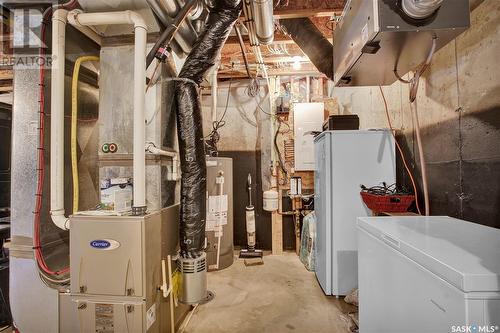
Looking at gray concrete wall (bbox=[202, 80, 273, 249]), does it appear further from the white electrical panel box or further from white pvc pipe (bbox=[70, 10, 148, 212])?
white pvc pipe (bbox=[70, 10, 148, 212])

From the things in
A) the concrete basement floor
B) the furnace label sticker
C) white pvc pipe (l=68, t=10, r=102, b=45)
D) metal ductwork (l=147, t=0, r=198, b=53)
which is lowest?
the concrete basement floor

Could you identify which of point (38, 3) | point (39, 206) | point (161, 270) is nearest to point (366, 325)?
point (161, 270)

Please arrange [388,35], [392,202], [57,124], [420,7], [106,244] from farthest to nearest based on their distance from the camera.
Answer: [392,202] → [57,124] → [106,244] → [388,35] → [420,7]

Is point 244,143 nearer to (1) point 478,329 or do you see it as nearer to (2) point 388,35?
(2) point 388,35

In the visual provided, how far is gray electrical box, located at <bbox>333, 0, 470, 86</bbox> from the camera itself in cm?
121

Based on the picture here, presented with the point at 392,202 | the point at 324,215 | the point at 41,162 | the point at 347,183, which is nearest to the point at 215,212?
the point at 324,215

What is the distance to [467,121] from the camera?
4.74 feet

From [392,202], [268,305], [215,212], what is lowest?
[268,305]

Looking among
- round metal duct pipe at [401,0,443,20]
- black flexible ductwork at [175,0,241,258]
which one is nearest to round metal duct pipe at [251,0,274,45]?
black flexible ductwork at [175,0,241,258]

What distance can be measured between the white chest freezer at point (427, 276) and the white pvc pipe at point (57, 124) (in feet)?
6.16

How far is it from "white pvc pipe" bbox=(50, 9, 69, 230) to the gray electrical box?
1.92 metres

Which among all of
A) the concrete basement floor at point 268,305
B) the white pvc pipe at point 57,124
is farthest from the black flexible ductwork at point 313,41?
the concrete basement floor at point 268,305

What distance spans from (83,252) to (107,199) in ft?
1.19

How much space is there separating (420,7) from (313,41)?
1.30 metres
